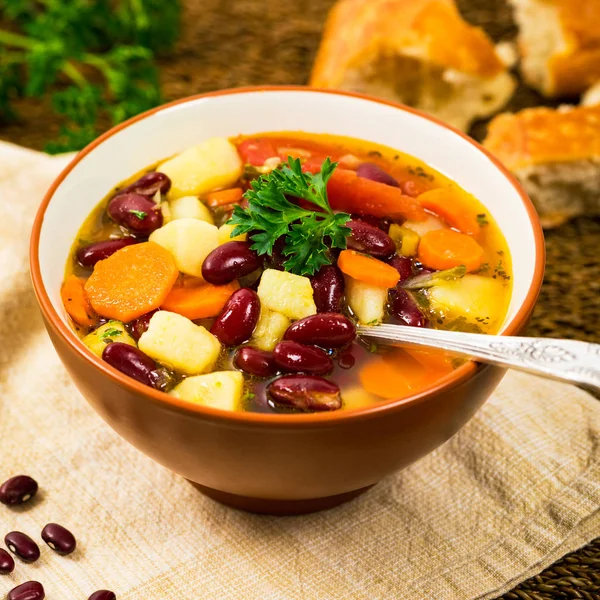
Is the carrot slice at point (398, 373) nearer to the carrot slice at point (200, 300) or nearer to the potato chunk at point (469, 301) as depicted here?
the potato chunk at point (469, 301)

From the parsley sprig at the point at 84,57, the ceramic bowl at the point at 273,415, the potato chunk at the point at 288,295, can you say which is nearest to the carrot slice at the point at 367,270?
the potato chunk at the point at 288,295

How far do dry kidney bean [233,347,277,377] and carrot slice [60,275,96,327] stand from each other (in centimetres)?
50

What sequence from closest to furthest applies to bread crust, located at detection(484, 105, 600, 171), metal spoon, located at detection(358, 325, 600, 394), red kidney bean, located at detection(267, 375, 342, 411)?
metal spoon, located at detection(358, 325, 600, 394)
red kidney bean, located at detection(267, 375, 342, 411)
bread crust, located at detection(484, 105, 600, 171)

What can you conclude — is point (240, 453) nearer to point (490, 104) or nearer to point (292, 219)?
point (292, 219)

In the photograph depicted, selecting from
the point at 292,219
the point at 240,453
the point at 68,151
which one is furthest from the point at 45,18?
the point at 240,453

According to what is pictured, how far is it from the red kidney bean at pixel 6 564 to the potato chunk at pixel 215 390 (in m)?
0.71

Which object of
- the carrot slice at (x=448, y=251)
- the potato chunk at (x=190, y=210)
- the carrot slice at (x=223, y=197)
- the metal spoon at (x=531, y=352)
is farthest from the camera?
the carrot slice at (x=223, y=197)

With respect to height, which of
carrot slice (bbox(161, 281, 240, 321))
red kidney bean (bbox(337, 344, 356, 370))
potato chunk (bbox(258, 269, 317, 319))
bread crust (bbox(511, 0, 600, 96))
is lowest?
carrot slice (bbox(161, 281, 240, 321))

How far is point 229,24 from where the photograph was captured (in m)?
5.02

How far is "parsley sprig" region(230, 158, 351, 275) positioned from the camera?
2400 millimetres

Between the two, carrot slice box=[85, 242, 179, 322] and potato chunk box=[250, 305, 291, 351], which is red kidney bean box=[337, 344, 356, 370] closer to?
potato chunk box=[250, 305, 291, 351]

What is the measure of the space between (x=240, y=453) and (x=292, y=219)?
740 mm

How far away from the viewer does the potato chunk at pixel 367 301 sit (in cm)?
237

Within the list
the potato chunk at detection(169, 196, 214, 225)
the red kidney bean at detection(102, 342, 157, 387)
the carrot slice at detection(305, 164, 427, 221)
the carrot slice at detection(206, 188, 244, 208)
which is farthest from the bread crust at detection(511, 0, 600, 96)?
the red kidney bean at detection(102, 342, 157, 387)
